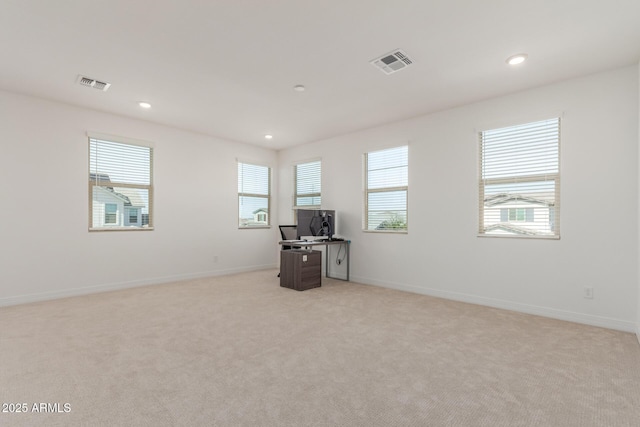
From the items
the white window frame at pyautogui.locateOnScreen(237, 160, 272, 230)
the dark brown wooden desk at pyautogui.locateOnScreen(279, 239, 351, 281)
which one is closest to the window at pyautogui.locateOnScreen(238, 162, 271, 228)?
the white window frame at pyautogui.locateOnScreen(237, 160, 272, 230)

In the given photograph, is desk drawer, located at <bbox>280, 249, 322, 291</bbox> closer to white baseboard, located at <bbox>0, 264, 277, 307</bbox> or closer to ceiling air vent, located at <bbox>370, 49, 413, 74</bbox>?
white baseboard, located at <bbox>0, 264, 277, 307</bbox>

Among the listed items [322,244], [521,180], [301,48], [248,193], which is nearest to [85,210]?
[248,193]

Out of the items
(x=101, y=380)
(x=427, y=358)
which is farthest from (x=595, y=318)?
(x=101, y=380)

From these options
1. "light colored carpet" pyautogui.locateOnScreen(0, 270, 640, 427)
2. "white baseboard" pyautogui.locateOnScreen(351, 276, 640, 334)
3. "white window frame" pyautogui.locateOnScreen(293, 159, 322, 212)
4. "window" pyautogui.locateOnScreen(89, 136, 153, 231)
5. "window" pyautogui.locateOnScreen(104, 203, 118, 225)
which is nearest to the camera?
"light colored carpet" pyautogui.locateOnScreen(0, 270, 640, 427)

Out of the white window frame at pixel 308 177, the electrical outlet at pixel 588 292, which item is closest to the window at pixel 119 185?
the white window frame at pixel 308 177

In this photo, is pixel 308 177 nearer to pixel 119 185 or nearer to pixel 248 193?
pixel 248 193

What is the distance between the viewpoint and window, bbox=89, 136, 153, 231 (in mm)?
4625

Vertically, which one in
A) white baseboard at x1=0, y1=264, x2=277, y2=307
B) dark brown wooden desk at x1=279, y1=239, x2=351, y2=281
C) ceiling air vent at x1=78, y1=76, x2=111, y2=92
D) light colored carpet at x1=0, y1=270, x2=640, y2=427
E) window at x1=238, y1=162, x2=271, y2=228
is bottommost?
light colored carpet at x1=0, y1=270, x2=640, y2=427

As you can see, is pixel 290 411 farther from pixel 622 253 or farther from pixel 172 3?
pixel 622 253

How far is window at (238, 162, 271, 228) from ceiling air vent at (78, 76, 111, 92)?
291 cm

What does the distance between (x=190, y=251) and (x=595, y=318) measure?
5798mm

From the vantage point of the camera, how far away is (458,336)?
2965mm

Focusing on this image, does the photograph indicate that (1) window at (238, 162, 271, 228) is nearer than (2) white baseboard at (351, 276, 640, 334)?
No

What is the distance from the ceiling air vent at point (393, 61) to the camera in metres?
2.96
